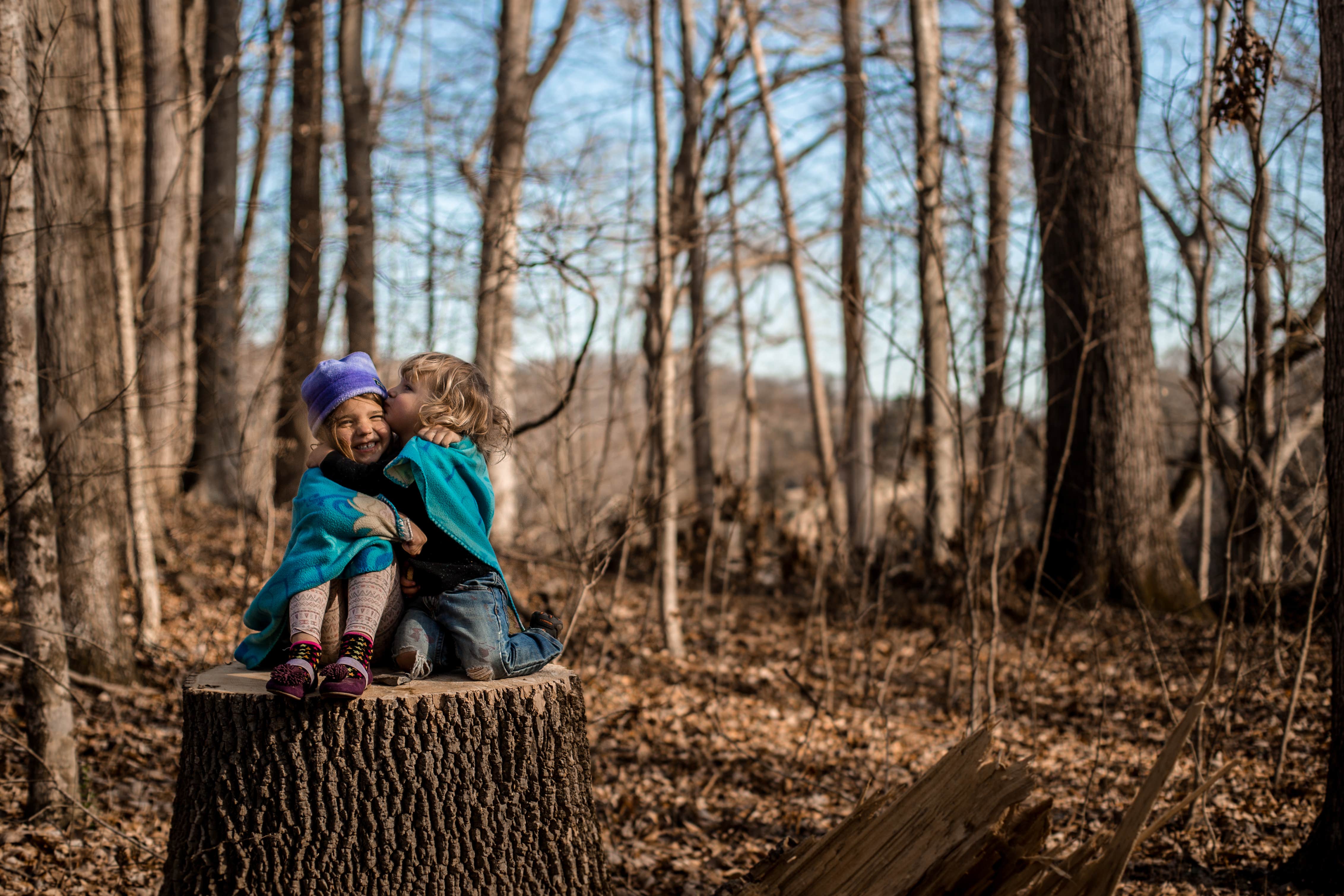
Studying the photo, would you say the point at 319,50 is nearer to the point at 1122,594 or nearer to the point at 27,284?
the point at 27,284

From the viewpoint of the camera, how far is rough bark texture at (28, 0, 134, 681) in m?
4.80

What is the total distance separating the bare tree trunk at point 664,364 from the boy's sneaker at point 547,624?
9.93 ft

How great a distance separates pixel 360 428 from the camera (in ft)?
9.25

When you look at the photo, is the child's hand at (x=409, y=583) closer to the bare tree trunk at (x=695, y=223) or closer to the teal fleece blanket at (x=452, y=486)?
the teal fleece blanket at (x=452, y=486)

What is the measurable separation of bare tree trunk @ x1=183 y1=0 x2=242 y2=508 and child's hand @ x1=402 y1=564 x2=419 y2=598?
8.02 meters

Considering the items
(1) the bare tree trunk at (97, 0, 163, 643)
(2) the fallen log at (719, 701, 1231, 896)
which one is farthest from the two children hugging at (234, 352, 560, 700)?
(1) the bare tree trunk at (97, 0, 163, 643)

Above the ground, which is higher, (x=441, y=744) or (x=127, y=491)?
(x=127, y=491)

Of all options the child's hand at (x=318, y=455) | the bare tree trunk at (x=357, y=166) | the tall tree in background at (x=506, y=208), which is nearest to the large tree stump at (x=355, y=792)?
the child's hand at (x=318, y=455)

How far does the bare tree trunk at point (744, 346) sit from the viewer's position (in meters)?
7.05

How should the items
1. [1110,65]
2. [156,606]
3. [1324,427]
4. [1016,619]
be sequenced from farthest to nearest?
1. [1016,619]
2. [1110,65]
3. [156,606]
4. [1324,427]

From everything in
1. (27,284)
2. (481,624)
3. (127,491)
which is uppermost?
(27,284)

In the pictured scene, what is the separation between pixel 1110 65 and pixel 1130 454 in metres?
3.09

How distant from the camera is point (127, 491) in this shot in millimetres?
5336

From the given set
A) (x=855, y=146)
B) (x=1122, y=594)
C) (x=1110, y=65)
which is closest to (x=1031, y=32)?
(x=1110, y=65)
